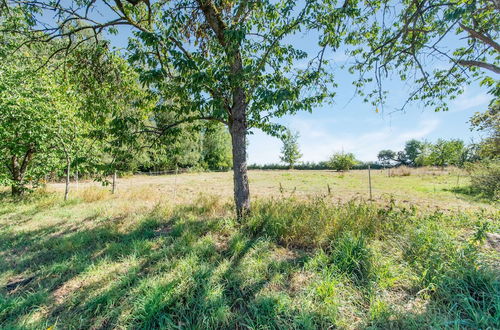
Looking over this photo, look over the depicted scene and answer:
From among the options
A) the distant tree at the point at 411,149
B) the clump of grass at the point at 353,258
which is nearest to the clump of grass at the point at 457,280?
the clump of grass at the point at 353,258

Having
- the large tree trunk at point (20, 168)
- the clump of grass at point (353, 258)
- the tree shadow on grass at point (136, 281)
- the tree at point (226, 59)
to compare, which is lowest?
the tree shadow on grass at point (136, 281)

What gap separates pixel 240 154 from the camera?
4168mm

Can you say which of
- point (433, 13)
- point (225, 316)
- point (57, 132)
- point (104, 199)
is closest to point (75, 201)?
point (104, 199)

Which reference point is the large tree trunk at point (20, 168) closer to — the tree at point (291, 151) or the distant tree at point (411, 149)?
the tree at point (291, 151)

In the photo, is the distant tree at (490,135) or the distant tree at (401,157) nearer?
the distant tree at (490,135)

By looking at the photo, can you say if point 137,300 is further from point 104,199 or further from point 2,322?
point 104,199

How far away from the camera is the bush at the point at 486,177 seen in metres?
7.82

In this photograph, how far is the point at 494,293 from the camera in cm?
195

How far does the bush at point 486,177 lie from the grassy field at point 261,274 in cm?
694

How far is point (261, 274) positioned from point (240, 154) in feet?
8.12

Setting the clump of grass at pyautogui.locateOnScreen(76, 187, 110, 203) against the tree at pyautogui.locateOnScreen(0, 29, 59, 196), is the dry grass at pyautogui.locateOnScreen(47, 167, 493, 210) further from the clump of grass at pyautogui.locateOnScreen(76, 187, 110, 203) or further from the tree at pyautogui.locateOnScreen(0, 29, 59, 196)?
the tree at pyautogui.locateOnScreen(0, 29, 59, 196)

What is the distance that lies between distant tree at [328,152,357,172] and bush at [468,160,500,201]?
2136 cm

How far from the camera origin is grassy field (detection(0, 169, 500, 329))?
189 centimetres

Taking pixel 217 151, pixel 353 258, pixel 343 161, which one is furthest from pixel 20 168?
pixel 343 161
